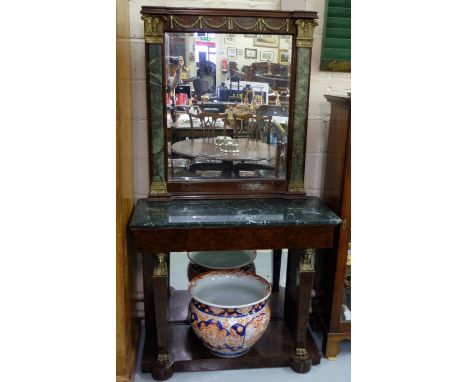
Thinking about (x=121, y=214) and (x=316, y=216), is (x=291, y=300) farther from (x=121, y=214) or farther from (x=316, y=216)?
(x=121, y=214)

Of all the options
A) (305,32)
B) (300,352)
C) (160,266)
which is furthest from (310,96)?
(300,352)

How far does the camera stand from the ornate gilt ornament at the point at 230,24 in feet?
5.05

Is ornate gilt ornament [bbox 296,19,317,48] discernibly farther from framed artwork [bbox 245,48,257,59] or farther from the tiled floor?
the tiled floor

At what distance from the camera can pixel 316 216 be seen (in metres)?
1.62

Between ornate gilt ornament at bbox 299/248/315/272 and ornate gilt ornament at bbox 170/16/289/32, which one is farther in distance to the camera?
ornate gilt ornament at bbox 299/248/315/272

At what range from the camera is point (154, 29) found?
1532 mm

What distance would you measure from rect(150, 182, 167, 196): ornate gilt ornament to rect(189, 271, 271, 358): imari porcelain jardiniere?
1.33ft

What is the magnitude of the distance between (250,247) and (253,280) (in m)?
0.32

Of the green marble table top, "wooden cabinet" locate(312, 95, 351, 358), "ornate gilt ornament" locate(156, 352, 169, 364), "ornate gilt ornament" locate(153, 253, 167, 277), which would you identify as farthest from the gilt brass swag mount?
"ornate gilt ornament" locate(156, 352, 169, 364)

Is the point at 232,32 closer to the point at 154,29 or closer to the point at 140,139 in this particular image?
the point at 154,29

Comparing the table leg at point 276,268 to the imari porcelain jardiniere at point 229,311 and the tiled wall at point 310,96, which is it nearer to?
the imari porcelain jardiniere at point 229,311

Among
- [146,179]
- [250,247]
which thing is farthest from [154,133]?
[250,247]

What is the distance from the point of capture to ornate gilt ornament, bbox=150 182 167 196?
1.70 meters

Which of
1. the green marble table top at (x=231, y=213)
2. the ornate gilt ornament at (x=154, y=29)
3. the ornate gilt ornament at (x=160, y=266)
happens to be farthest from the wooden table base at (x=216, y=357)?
the ornate gilt ornament at (x=154, y=29)
